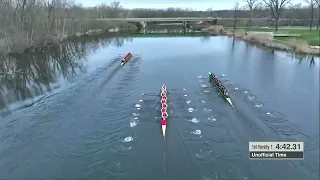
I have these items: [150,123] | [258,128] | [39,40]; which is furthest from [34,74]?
[258,128]

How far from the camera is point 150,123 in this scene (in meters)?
14.6

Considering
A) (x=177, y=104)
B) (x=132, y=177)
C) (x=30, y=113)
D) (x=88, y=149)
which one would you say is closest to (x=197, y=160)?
(x=132, y=177)

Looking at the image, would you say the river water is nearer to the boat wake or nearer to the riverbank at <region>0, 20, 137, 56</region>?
the boat wake

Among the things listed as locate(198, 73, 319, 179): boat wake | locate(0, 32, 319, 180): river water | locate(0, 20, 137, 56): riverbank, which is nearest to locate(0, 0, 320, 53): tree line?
locate(0, 20, 137, 56): riverbank

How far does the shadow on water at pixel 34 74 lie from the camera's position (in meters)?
18.8

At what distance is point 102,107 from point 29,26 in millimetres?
24611

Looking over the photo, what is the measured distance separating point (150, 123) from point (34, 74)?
15.7 meters

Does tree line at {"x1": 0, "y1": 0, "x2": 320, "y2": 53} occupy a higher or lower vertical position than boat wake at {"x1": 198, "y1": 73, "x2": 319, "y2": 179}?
higher

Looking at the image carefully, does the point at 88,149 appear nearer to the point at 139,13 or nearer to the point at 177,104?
the point at 177,104
